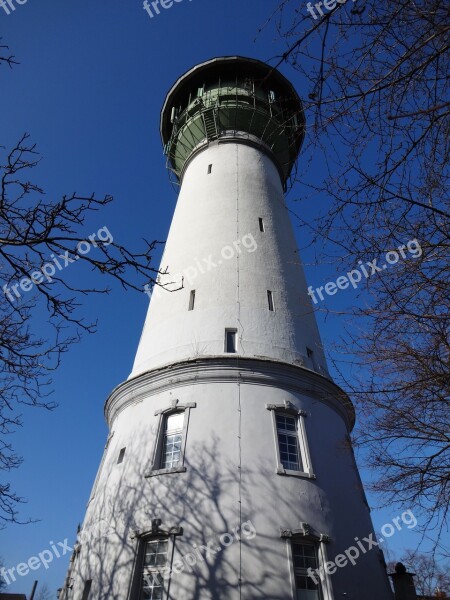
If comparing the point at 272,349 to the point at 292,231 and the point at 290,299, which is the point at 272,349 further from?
the point at 292,231

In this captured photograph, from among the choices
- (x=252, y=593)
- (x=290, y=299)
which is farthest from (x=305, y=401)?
(x=252, y=593)

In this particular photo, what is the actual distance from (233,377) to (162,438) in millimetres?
2862

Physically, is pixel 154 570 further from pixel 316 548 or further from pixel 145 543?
pixel 316 548

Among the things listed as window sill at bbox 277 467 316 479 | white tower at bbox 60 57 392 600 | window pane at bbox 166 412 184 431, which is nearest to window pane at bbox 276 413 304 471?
white tower at bbox 60 57 392 600

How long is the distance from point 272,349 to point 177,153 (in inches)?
645

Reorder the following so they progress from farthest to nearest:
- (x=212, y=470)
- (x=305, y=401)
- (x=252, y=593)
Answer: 1. (x=305, y=401)
2. (x=212, y=470)
3. (x=252, y=593)

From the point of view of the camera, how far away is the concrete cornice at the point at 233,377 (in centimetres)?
1408

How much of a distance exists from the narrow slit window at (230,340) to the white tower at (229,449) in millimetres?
51

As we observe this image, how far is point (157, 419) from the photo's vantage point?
13.8 meters

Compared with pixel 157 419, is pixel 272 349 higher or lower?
higher

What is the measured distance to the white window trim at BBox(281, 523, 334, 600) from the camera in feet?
35.3

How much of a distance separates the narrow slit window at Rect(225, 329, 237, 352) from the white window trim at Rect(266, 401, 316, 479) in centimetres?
247

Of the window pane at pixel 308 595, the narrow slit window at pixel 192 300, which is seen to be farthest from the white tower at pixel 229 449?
the narrow slit window at pixel 192 300

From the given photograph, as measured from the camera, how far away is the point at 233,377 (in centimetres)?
1398
